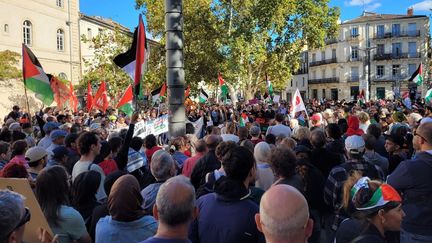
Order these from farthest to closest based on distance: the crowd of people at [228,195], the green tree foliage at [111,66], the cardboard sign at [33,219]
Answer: the green tree foliage at [111,66] → the cardboard sign at [33,219] → the crowd of people at [228,195]

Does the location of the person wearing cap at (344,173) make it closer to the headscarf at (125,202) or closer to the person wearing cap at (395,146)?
the person wearing cap at (395,146)

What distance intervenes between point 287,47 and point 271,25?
375cm

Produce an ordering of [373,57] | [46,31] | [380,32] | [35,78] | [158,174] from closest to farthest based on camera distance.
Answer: [158,174] < [35,78] < [46,31] < [380,32] < [373,57]

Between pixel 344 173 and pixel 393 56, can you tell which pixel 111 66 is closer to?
pixel 344 173

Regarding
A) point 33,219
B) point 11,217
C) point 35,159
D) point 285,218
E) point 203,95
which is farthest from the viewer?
point 203,95

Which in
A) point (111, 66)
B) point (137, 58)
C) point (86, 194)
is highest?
point (111, 66)

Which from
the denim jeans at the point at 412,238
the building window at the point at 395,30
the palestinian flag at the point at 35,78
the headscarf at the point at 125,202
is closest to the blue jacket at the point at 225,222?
the headscarf at the point at 125,202

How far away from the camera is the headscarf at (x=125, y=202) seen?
306 centimetres

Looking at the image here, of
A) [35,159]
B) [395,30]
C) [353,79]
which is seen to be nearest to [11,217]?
[35,159]

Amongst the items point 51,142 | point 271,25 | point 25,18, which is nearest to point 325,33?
point 271,25

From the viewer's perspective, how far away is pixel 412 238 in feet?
12.6

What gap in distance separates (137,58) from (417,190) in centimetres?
493

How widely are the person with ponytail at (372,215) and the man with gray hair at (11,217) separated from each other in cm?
190

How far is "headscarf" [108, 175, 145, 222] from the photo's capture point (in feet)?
10.0
